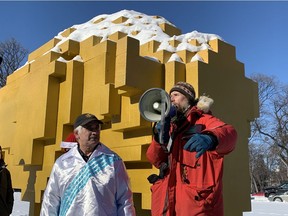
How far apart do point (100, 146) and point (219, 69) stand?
9.65 feet

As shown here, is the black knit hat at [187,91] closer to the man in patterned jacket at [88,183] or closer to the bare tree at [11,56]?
the man in patterned jacket at [88,183]

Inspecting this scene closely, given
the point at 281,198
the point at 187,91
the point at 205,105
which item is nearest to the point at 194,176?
the point at 205,105

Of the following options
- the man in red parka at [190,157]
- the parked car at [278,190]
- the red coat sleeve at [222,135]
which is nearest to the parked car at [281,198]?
the parked car at [278,190]

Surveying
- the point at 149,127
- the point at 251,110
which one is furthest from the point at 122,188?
the point at 251,110

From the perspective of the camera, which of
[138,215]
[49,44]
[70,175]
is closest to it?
[70,175]

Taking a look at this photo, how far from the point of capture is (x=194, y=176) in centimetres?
223

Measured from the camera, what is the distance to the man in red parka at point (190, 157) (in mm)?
2152

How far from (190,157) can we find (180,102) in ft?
1.50

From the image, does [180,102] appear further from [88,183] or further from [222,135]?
[88,183]

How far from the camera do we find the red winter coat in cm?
217

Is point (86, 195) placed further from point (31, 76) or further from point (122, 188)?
point (31, 76)

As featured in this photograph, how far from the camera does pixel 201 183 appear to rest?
86.2 inches

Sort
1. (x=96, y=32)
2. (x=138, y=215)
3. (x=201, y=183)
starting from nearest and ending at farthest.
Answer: (x=201, y=183) < (x=138, y=215) < (x=96, y=32)

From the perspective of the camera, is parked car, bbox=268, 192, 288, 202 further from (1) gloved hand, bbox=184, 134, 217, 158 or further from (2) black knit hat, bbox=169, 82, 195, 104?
(1) gloved hand, bbox=184, 134, 217, 158
